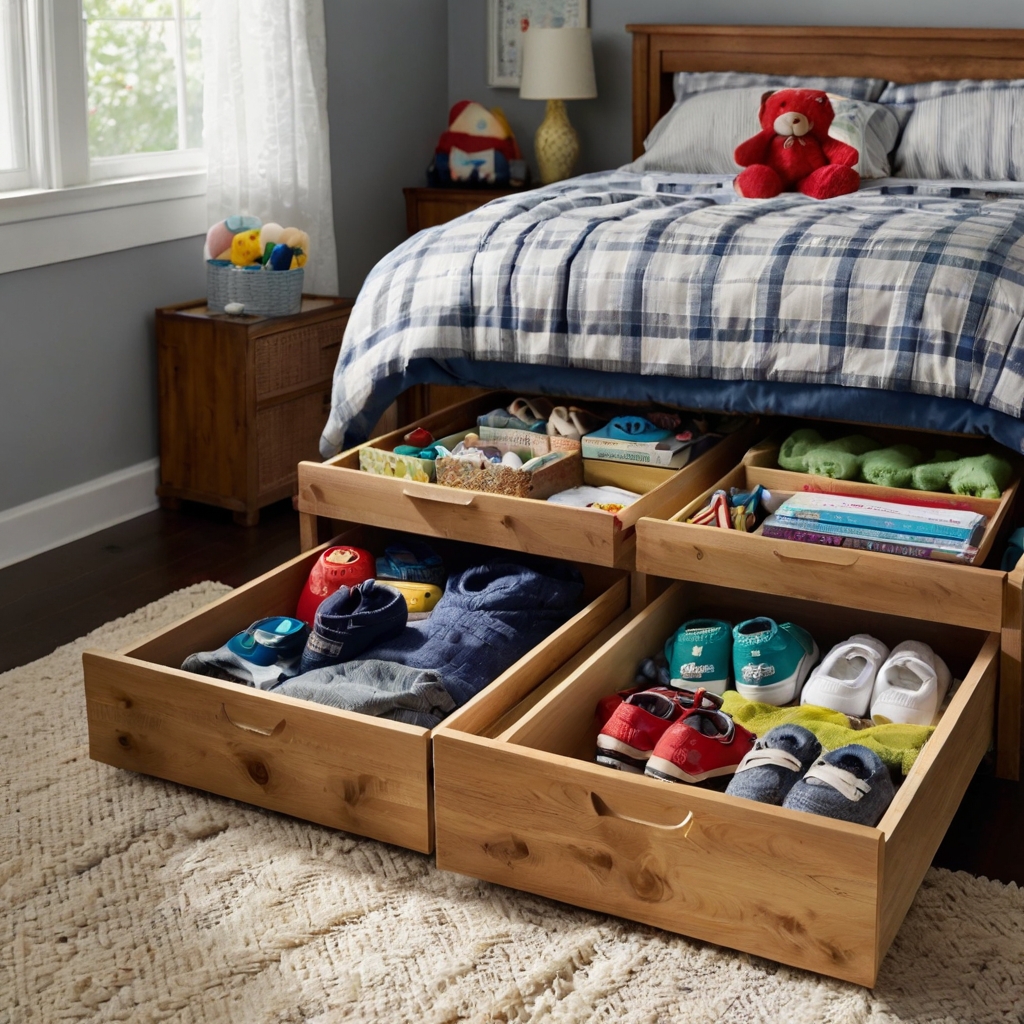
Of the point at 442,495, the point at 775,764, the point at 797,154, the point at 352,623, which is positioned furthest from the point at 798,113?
the point at 775,764

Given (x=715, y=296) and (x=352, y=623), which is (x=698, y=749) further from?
(x=715, y=296)

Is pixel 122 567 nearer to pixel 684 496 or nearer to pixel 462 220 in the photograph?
pixel 462 220

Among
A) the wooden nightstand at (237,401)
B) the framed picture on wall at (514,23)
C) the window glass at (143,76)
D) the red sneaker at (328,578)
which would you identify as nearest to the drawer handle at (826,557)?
the red sneaker at (328,578)

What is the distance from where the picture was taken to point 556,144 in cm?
396

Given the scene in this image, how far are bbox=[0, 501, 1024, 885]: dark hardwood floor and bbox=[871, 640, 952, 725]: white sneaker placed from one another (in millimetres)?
167

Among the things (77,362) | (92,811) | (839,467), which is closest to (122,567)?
(77,362)

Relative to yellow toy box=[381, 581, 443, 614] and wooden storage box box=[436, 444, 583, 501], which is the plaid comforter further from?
yellow toy box=[381, 581, 443, 614]

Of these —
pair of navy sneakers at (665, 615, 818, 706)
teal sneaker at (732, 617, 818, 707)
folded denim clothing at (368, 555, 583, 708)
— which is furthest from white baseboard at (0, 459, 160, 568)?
teal sneaker at (732, 617, 818, 707)

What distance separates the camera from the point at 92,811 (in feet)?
5.92

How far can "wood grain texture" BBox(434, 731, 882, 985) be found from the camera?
54.1 inches

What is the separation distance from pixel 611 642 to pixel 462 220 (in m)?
1.07

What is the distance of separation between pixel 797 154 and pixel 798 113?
0.11 metres

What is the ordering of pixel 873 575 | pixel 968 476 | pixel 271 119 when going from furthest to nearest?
pixel 271 119 → pixel 968 476 → pixel 873 575

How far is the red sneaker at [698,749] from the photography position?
63.6 inches
